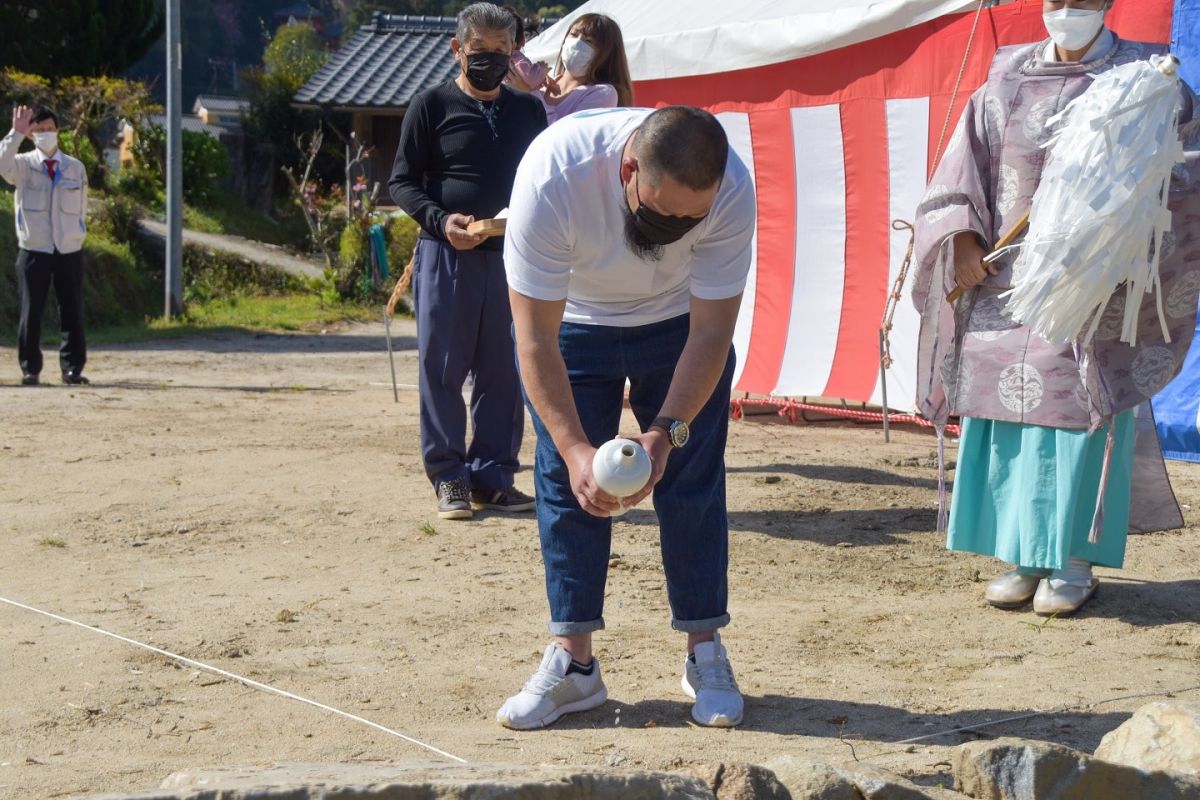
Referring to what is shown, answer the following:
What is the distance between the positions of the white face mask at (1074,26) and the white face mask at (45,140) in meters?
6.71

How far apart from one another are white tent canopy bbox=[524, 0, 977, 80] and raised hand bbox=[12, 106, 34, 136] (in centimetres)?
313

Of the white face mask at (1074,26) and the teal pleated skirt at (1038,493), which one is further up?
the white face mask at (1074,26)

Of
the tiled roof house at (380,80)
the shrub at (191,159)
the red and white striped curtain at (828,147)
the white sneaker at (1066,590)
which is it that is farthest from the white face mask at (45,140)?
the tiled roof house at (380,80)

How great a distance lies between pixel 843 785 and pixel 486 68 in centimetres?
319

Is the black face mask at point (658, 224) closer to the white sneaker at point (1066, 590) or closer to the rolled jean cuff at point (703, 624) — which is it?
the rolled jean cuff at point (703, 624)

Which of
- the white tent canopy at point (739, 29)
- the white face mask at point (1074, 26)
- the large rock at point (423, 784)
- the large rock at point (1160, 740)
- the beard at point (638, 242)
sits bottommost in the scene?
the large rock at point (1160, 740)

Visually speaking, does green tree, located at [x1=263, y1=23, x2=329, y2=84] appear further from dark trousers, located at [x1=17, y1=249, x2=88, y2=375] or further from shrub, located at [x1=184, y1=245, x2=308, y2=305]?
dark trousers, located at [x1=17, y1=249, x2=88, y2=375]

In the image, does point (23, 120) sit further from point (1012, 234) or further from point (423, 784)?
point (423, 784)

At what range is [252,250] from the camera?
17.2m

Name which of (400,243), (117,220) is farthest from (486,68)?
(400,243)

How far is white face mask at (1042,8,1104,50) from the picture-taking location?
12.4 ft

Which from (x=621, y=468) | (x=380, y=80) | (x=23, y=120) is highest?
(x=380, y=80)

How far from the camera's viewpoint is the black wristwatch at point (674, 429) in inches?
A: 110

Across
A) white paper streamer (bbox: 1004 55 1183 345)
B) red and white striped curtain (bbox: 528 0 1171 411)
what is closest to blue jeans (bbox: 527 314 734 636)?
white paper streamer (bbox: 1004 55 1183 345)
